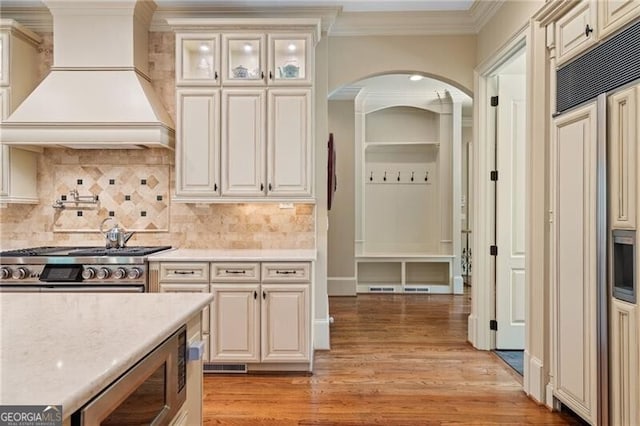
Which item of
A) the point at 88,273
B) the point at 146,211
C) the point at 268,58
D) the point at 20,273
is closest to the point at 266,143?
the point at 268,58

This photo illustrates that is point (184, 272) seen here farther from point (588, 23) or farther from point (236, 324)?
point (588, 23)

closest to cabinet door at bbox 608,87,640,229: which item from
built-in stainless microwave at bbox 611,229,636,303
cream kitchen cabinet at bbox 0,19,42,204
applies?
built-in stainless microwave at bbox 611,229,636,303

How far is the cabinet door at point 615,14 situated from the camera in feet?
6.13

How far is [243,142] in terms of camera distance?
11.3 feet

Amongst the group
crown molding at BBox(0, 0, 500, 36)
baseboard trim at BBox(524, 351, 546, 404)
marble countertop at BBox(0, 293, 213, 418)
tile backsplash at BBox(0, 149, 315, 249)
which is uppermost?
crown molding at BBox(0, 0, 500, 36)

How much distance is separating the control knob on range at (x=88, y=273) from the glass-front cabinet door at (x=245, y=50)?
72.3 inches

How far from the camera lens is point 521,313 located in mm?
3736

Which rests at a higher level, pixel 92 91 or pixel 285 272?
pixel 92 91

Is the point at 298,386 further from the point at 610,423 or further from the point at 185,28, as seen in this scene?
the point at 185,28

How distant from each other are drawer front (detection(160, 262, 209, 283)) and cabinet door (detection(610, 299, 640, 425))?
2626 mm

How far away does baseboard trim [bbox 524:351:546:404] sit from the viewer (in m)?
2.69

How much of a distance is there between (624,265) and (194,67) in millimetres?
3365

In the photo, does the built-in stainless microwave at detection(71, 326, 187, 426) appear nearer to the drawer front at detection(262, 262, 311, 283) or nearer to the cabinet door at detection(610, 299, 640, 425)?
the drawer front at detection(262, 262, 311, 283)

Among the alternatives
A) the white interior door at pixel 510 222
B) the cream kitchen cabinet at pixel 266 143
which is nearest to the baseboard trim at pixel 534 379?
the white interior door at pixel 510 222
